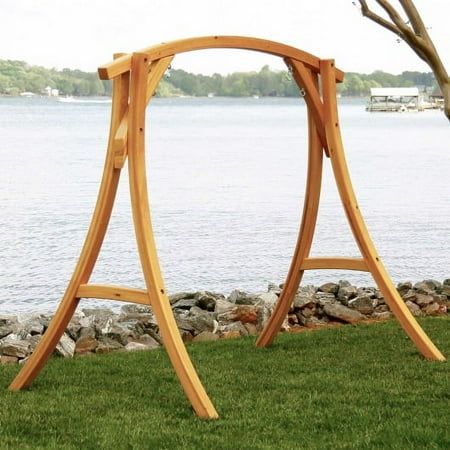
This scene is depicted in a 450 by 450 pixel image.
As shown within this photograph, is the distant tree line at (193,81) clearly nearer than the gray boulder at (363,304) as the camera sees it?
No

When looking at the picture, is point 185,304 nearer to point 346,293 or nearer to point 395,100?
point 346,293

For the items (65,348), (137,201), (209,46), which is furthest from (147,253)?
(65,348)

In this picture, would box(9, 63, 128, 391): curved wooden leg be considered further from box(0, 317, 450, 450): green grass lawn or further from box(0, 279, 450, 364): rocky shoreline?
box(0, 279, 450, 364): rocky shoreline

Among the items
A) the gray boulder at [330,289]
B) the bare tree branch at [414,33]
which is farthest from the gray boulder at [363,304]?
the bare tree branch at [414,33]

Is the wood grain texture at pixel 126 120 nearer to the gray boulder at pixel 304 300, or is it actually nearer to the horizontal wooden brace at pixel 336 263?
the horizontal wooden brace at pixel 336 263

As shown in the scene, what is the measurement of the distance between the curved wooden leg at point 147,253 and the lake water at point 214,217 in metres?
6.21

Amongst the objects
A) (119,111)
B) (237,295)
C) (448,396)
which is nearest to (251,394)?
(448,396)

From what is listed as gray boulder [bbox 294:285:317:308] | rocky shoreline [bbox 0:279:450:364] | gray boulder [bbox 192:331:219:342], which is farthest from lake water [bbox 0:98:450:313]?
gray boulder [bbox 192:331:219:342]

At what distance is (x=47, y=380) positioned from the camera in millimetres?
5480

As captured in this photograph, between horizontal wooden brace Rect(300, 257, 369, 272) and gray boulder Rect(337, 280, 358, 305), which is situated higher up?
horizontal wooden brace Rect(300, 257, 369, 272)

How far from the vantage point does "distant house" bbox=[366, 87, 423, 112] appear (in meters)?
88.5

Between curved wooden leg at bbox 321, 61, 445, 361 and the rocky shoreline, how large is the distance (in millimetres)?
1544

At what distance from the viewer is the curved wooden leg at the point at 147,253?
15.5 ft

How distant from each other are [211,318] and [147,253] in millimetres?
2515
